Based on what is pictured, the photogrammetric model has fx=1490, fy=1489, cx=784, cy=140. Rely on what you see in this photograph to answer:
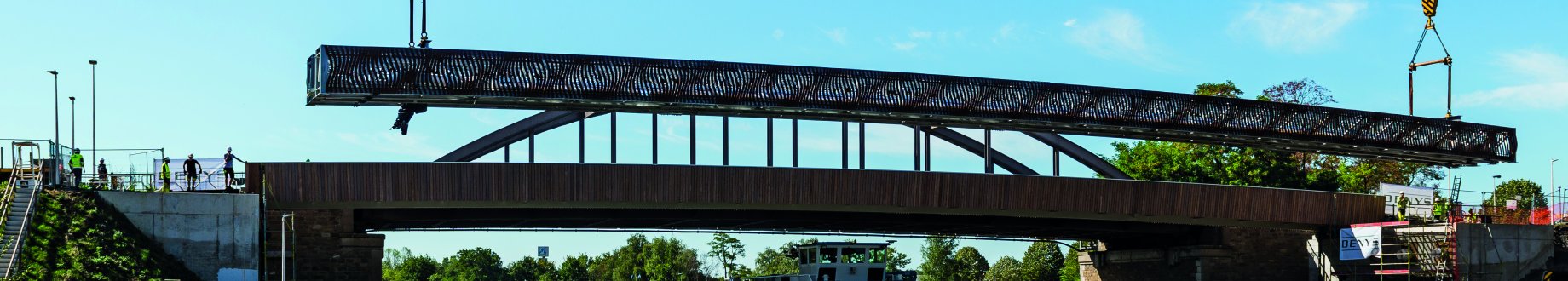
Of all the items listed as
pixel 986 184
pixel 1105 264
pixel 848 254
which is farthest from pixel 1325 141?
pixel 848 254

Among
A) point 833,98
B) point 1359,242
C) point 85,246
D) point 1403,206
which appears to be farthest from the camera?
point 1403,206

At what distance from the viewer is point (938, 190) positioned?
158ft

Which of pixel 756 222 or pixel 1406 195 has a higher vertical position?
pixel 1406 195

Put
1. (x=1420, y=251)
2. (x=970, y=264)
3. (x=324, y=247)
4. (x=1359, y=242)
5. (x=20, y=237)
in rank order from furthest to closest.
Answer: (x=970, y=264), (x=1359, y=242), (x=1420, y=251), (x=324, y=247), (x=20, y=237)

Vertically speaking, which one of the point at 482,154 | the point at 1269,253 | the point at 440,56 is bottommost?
the point at 1269,253

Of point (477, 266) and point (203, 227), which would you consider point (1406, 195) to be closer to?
point (203, 227)

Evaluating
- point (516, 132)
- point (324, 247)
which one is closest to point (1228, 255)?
point (516, 132)

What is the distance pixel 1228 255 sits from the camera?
55.2 m

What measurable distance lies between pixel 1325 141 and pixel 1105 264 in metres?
10.9

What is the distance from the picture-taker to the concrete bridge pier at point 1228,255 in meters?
54.9

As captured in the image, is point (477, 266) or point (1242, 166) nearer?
point (1242, 166)

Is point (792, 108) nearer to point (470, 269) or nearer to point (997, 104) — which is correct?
point (997, 104)

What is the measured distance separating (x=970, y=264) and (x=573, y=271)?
136 ft

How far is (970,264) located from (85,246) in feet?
362
